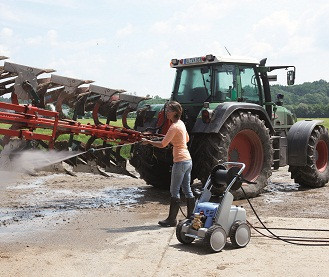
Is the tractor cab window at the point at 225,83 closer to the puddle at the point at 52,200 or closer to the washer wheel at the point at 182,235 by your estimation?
the puddle at the point at 52,200

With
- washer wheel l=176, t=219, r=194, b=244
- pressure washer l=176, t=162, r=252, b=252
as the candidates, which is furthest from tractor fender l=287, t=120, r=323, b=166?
washer wheel l=176, t=219, r=194, b=244

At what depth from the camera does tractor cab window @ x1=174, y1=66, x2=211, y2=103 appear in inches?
368

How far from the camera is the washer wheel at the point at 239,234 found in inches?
221

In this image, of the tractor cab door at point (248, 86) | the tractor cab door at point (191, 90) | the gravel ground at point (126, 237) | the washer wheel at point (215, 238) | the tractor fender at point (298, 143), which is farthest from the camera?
the tractor fender at point (298, 143)

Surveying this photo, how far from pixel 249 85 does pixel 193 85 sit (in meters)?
1.13

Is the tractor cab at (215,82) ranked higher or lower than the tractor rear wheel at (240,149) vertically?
higher

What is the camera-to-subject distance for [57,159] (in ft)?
28.9

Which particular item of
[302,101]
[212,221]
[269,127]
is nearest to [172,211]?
[212,221]

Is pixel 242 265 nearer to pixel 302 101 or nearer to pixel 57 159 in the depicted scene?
pixel 57 159

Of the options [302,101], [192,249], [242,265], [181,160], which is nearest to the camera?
[242,265]

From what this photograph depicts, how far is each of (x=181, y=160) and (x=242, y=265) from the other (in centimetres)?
212

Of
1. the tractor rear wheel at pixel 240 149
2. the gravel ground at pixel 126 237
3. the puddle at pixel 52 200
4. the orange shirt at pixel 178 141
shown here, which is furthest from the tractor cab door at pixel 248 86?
the orange shirt at pixel 178 141

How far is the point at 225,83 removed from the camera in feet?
30.6

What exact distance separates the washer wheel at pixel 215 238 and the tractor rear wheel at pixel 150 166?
12.7 ft
